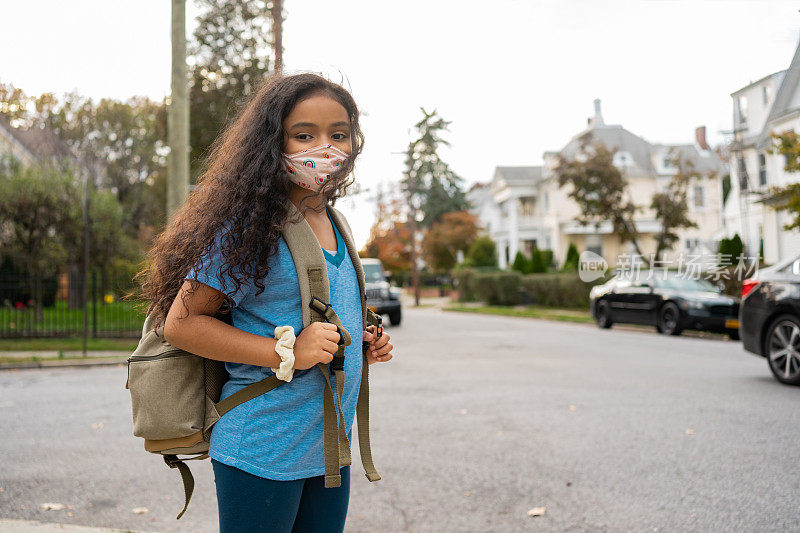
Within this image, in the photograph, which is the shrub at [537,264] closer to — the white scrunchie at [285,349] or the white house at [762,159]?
the white house at [762,159]

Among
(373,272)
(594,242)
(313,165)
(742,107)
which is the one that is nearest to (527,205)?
(594,242)

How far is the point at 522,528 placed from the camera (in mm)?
3723

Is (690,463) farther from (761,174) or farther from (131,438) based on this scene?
(131,438)

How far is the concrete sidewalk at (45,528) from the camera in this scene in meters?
3.52

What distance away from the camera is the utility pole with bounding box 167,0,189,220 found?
30.9ft

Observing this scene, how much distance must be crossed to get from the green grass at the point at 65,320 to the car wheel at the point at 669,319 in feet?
38.4

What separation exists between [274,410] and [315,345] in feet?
0.70

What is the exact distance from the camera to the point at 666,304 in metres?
15.4

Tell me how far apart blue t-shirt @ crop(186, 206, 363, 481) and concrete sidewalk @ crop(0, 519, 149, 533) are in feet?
7.53

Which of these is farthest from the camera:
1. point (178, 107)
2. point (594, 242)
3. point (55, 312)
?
point (594, 242)

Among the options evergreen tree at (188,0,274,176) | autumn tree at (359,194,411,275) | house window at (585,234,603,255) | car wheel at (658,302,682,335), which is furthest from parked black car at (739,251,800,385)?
autumn tree at (359,194,411,275)

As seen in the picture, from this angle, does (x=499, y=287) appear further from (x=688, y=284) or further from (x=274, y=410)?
(x=274, y=410)

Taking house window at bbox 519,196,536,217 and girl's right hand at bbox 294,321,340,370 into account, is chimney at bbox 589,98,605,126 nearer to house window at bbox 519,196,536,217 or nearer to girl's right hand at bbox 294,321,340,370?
girl's right hand at bbox 294,321,340,370

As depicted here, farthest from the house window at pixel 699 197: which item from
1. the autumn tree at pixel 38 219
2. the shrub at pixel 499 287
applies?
the autumn tree at pixel 38 219
